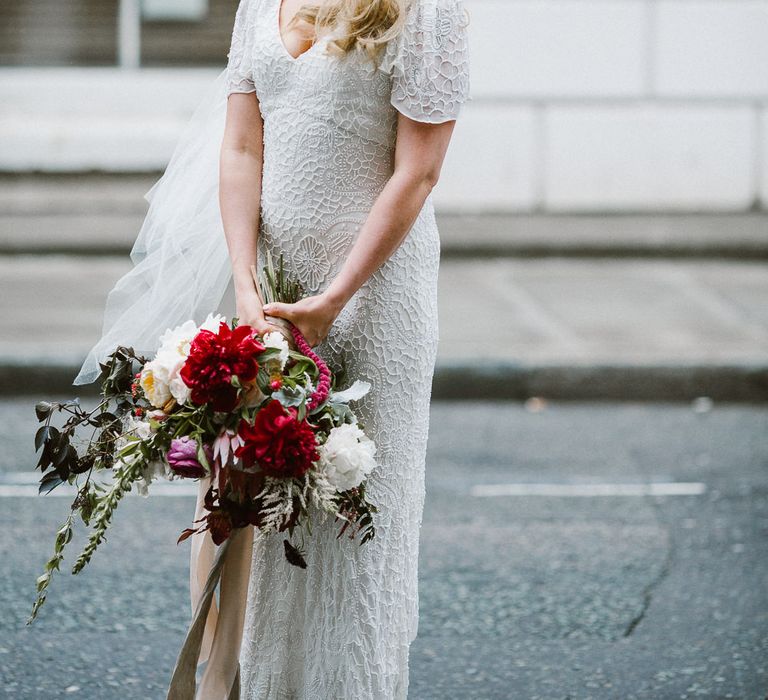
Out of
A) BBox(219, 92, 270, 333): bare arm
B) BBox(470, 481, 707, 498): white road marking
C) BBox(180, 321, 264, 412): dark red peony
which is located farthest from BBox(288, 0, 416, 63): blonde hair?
BBox(470, 481, 707, 498): white road marking

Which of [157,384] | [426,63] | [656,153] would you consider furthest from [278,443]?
[656,153]

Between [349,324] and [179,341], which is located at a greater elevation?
[349,324]

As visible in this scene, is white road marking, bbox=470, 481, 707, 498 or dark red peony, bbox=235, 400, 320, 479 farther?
white road marking, bbox=470, 481, 707, 498

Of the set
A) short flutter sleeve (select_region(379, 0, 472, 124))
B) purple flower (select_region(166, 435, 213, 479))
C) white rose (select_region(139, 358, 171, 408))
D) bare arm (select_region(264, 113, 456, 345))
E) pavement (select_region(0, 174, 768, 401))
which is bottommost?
purple flower (select_region(166, 435, 213, 479))

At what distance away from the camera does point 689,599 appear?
449cm

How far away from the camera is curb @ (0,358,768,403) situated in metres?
7.82

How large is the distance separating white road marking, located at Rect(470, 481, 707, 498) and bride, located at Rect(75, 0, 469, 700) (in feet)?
9.54

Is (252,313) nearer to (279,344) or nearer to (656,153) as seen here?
(279,344)

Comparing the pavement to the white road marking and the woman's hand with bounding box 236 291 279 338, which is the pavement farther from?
the woman's hand with bounding box 236 291 279 338

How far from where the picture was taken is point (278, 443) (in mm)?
2395

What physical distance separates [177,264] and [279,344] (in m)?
0.71

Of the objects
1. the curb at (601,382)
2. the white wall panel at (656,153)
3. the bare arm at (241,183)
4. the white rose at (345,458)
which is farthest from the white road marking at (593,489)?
the white wall panel at (656,153)

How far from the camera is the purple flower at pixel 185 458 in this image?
8.04 ft

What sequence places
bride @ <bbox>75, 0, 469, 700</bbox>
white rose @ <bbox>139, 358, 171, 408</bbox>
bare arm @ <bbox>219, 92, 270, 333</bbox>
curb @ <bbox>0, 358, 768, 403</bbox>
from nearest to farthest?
1. white rose @ <bbox>139, 358, 171, 408</bbox>
2. bride @ <bbox>75, 0, 469, 700</bbox>
3. bare arm @ <bbox>219, 92, 270, 333</bbox>
4. curb @ <bbox>0, 358, 768, 403</bbox>
